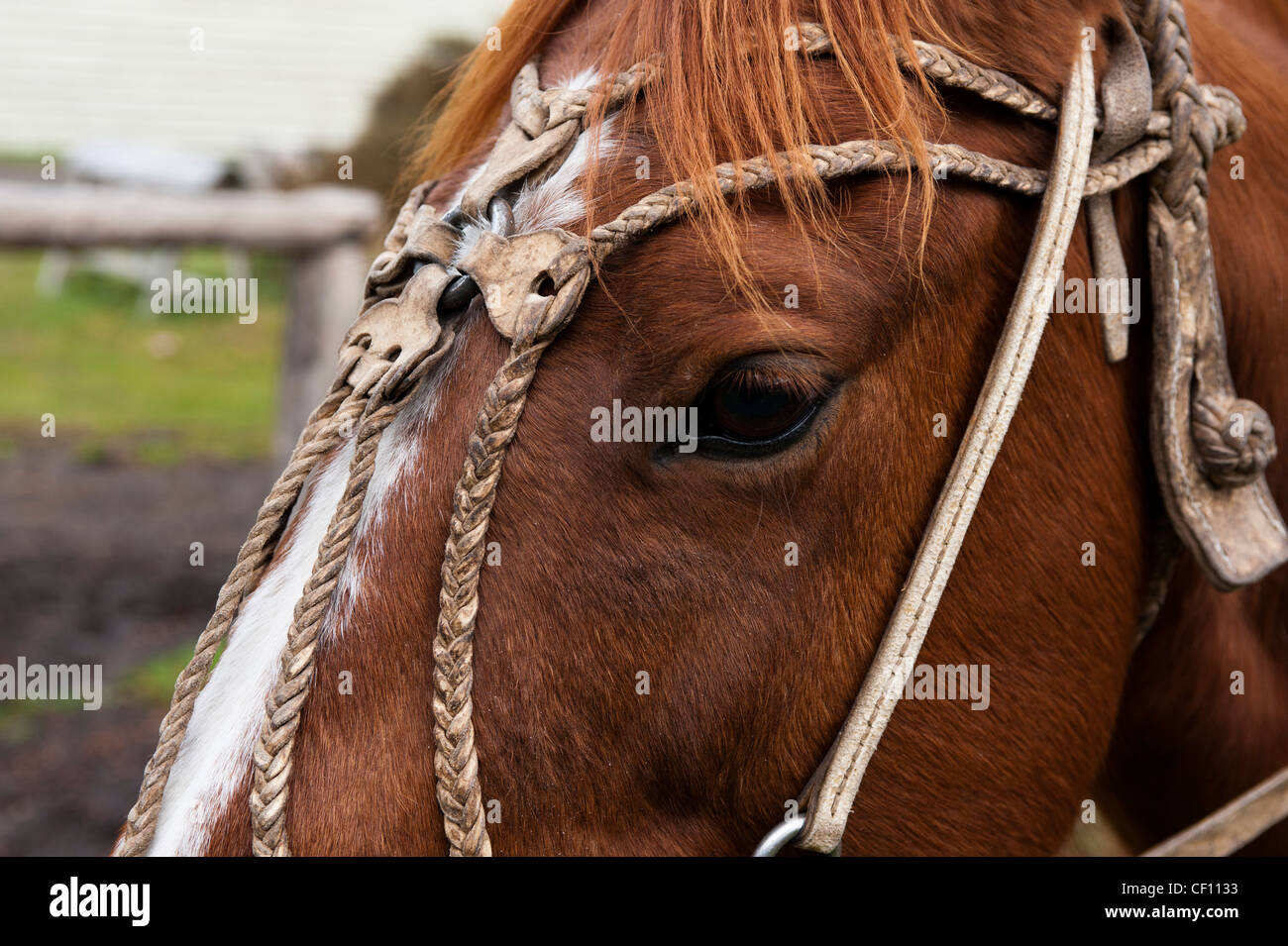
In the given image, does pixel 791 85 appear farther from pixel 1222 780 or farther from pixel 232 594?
pixel 1222 780

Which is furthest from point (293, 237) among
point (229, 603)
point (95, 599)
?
point (229, 603)

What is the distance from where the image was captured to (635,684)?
1.24 metres

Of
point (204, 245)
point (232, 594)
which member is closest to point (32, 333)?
point (204, 245)

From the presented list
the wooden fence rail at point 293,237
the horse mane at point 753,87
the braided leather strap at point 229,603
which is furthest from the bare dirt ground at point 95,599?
the horse mane at point 753,87

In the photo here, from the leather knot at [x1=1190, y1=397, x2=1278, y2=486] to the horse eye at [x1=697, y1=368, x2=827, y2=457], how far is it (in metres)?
0.55

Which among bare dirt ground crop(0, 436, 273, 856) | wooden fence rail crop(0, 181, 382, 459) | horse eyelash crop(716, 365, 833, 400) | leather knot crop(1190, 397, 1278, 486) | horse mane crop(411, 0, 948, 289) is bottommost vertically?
bare dirt ground crop(0, 436, 273, 856)

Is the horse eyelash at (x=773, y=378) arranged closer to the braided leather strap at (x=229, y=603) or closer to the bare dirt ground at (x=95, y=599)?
the braided leather strap at (x=229, y=603)

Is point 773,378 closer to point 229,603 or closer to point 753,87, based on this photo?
point 753,87

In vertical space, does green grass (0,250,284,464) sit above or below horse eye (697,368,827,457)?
above

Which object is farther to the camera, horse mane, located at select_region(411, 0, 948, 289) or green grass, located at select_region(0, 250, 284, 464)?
green grass, located at select_region(0, 250, 284, 464)

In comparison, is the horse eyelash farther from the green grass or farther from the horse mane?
the green grass

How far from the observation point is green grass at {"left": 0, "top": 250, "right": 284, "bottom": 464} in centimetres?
826

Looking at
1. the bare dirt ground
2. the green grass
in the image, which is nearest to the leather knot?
the bare dirt ground

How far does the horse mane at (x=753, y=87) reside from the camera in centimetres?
126
